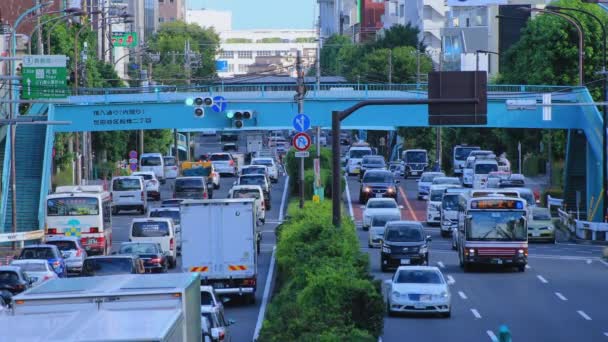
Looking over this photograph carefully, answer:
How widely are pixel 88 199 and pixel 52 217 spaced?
145 cm

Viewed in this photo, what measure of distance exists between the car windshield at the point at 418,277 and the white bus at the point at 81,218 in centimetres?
1626

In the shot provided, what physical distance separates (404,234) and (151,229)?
8.39 meters

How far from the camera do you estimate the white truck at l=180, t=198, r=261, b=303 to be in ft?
111

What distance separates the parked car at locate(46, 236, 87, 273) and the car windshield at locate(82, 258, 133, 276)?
6895 mm

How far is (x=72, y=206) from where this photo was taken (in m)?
47.6

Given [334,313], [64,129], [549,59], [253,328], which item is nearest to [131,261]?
[253,328]

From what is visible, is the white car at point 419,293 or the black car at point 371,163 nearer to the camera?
the white car at point 419,293

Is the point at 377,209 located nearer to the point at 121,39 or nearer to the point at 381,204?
the point at 381,204

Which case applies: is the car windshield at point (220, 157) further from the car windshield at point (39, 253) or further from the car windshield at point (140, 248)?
the car windshield at point (39, 253)

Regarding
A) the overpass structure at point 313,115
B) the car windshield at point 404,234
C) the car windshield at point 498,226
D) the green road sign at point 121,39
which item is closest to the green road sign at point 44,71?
the car windshield at point 404,234

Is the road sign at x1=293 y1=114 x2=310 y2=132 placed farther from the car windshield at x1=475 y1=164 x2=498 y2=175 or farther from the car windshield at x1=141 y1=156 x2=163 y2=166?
the car windshield at x1=141 y1=156 x2=163 y2=166

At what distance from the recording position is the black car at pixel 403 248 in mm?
42344

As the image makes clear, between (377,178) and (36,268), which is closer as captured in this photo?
(36,268)

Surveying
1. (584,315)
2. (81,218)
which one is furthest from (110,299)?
(81,218)
